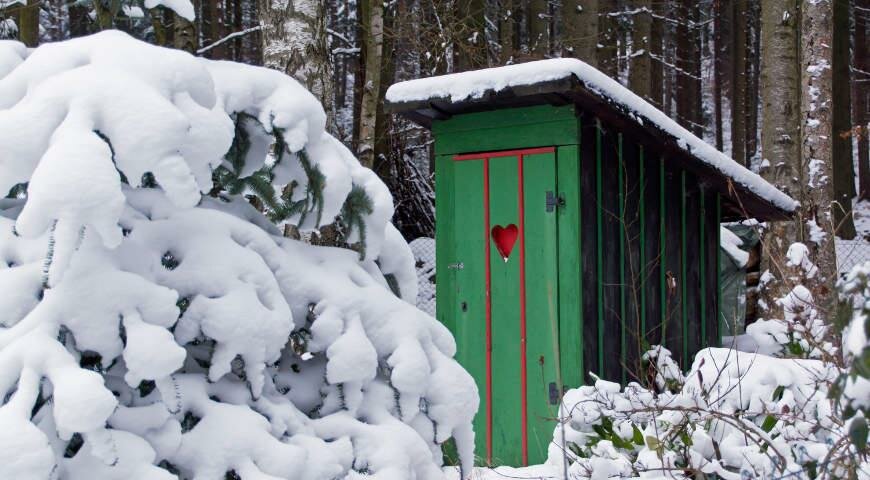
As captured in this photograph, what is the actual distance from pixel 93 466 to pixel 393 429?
29.1 inches

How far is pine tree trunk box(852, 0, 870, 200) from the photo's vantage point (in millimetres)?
20328

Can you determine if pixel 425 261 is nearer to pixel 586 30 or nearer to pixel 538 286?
pixel 586 30

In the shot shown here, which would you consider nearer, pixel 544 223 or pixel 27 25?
pixel 544 223

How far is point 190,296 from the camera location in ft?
6.78

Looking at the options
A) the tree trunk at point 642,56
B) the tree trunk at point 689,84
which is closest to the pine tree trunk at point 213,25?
the tree trunk at point 642,56

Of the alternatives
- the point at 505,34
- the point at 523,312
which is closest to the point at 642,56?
the point at 505,34

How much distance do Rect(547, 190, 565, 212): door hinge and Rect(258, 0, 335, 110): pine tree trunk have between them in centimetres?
162

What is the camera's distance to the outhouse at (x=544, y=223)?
17.5ft

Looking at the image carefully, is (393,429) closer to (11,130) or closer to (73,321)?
(73,321)

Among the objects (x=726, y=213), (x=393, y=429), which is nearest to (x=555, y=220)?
(x=726, y=213)

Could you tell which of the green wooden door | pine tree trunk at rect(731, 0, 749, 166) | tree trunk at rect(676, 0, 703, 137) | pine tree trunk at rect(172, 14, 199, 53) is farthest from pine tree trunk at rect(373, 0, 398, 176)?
pine tree trunk at rect(731, 0, 749, 166)

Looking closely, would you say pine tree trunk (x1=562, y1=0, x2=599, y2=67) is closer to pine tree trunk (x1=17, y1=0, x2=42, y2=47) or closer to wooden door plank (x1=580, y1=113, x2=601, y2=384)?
wooden door plank (x1=580, y1=113, x2=601, y2=384)

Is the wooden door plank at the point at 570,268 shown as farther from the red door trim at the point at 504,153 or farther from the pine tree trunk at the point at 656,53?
the pine tree trunk at the point at 656,53

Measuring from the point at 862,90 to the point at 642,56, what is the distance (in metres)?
13.4
